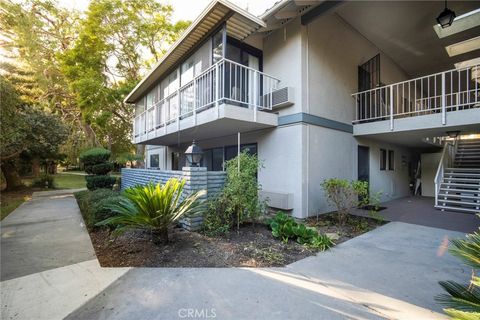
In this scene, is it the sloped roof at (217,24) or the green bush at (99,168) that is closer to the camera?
the sloped roof at (217,24)

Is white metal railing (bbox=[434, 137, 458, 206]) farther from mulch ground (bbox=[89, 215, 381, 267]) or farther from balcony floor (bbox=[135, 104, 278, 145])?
balcony floor (bbox=[135, 104, 278, 145])

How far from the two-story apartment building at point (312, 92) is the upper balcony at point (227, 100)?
0.12ft

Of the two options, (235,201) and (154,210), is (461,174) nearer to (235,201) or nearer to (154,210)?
(235,201)

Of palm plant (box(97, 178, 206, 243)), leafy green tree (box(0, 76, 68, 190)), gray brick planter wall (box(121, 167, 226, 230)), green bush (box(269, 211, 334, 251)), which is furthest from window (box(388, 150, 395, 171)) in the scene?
leafy green tree (box(0, 76, 68, 190))

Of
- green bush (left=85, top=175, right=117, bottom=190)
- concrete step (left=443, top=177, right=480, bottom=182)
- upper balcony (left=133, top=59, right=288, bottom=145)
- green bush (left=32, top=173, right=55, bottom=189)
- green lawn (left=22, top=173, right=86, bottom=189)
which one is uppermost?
upper balcony (left=133, top=59, right=288, bottom=145)

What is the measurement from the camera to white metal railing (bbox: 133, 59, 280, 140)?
667 centimetres

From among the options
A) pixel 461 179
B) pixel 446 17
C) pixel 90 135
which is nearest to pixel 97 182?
pixel 90 135

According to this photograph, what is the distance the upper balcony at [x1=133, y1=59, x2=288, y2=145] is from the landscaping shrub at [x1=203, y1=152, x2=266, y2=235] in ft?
5.38

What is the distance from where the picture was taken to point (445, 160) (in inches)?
384

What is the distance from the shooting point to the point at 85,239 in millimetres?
5023

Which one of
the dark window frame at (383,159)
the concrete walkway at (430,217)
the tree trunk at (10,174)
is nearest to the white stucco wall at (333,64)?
the dark window frame at (383,159)

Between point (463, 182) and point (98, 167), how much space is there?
1632 centimetres

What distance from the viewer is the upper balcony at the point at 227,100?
6352 millimetres

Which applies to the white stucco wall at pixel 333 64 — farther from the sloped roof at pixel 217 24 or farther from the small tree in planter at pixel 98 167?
the small tree in planter at pixel 98 167
